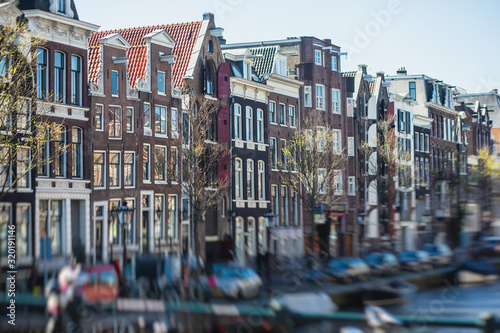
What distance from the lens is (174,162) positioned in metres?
43.4

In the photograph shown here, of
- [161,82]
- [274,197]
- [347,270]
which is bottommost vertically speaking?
[347,270]

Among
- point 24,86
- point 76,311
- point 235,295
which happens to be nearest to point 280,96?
point 24,86

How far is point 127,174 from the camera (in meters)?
41.4

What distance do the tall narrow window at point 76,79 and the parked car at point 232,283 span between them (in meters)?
11.7

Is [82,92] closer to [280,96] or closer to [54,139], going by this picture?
[54,139]

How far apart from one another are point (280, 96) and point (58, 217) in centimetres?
2356

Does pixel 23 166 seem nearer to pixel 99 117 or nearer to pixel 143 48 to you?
pixel 99 117

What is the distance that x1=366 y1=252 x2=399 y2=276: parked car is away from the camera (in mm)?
31438

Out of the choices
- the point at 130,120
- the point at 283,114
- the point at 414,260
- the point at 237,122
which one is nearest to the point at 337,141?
the point at 283,114

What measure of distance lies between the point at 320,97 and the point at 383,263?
3040cm

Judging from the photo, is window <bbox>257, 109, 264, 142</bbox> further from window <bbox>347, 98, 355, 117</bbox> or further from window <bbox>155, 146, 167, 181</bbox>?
window <bbox>347, 98, 355, 117</bbox>

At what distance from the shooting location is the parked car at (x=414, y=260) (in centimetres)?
3005

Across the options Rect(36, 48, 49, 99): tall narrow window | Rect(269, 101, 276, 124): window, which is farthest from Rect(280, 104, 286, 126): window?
Rect(36, 48, 49, 99): tall narrow window

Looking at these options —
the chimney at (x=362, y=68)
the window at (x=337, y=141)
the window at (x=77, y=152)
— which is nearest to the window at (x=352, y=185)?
the window at (x=337, y=141)
